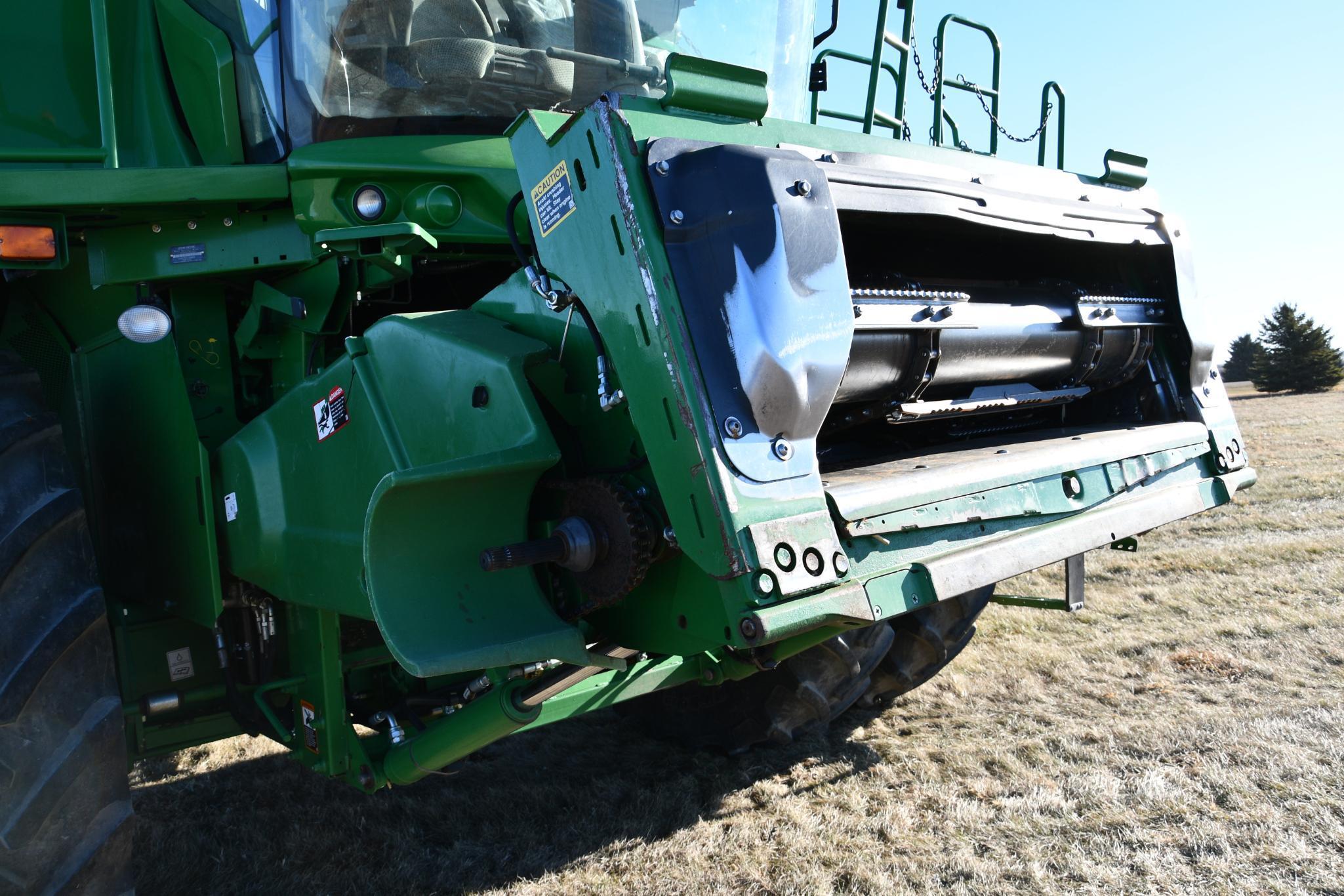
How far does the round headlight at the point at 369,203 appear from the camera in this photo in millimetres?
2508

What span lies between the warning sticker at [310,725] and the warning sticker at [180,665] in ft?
1.28

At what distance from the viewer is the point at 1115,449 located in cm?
270

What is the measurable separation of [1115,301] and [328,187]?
7.25 ft

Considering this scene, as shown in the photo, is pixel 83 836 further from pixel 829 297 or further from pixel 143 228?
pixel 829 297

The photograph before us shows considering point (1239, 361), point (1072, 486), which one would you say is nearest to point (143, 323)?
point (1072, 486)

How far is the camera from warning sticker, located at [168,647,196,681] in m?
2.89

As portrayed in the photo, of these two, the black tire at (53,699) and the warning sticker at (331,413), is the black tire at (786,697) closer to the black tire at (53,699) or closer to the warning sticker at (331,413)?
the warning sticker at (331,413)

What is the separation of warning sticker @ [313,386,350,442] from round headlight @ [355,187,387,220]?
45 centimetres

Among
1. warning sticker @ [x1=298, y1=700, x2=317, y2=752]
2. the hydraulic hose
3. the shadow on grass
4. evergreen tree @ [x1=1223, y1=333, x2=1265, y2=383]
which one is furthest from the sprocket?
evergreen tree @ [x1=1223, y1=333, x2=1265, y2=383]

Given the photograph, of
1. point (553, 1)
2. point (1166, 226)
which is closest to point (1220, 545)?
point (1166, 226)

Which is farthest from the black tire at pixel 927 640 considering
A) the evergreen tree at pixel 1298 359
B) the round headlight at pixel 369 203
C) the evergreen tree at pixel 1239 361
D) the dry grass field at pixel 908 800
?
the evergreen tree at pixel 1239 361

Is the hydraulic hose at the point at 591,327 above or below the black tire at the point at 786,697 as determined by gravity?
above

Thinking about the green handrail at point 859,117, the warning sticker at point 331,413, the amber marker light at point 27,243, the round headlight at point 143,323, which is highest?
the green handrail at point 859,117

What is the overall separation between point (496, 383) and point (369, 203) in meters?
0.75
